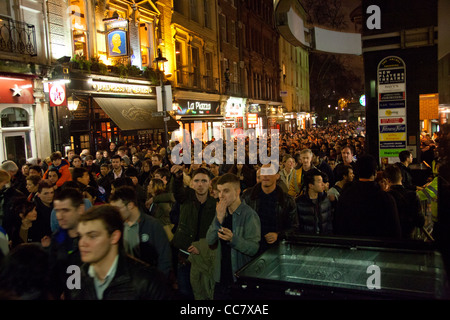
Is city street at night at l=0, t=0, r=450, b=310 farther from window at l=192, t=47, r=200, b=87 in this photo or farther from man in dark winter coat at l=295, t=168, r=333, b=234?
window at l=192, t=47, r=200, b=87

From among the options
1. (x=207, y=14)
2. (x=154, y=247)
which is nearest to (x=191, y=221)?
(x=154, y=247)

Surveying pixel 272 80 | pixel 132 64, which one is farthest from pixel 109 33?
pixel 272 80

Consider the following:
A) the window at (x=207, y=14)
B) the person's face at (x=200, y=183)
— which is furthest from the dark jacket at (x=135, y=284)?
the window at (x=207, y=14)

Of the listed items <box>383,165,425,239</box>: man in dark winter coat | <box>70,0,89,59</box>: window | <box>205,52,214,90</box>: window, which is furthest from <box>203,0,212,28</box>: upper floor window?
<box>383,165,425,239</box>: man in dark winter coat

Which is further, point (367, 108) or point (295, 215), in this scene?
point (367, 108)

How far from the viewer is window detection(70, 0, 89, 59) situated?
15414 mm

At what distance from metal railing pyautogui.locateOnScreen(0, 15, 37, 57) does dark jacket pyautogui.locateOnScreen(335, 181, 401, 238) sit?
38.8 ft

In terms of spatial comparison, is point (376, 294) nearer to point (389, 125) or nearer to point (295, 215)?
point (295, 215)

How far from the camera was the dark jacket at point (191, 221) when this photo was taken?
15.1 ft

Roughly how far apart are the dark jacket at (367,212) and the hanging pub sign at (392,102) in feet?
16.9

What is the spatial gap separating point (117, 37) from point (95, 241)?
15.0 metres

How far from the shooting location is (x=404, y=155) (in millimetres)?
7465

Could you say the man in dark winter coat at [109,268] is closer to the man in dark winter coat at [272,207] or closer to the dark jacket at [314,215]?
the man in dark winter coat at [272,207]

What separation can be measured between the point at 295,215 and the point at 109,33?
1418 cm
